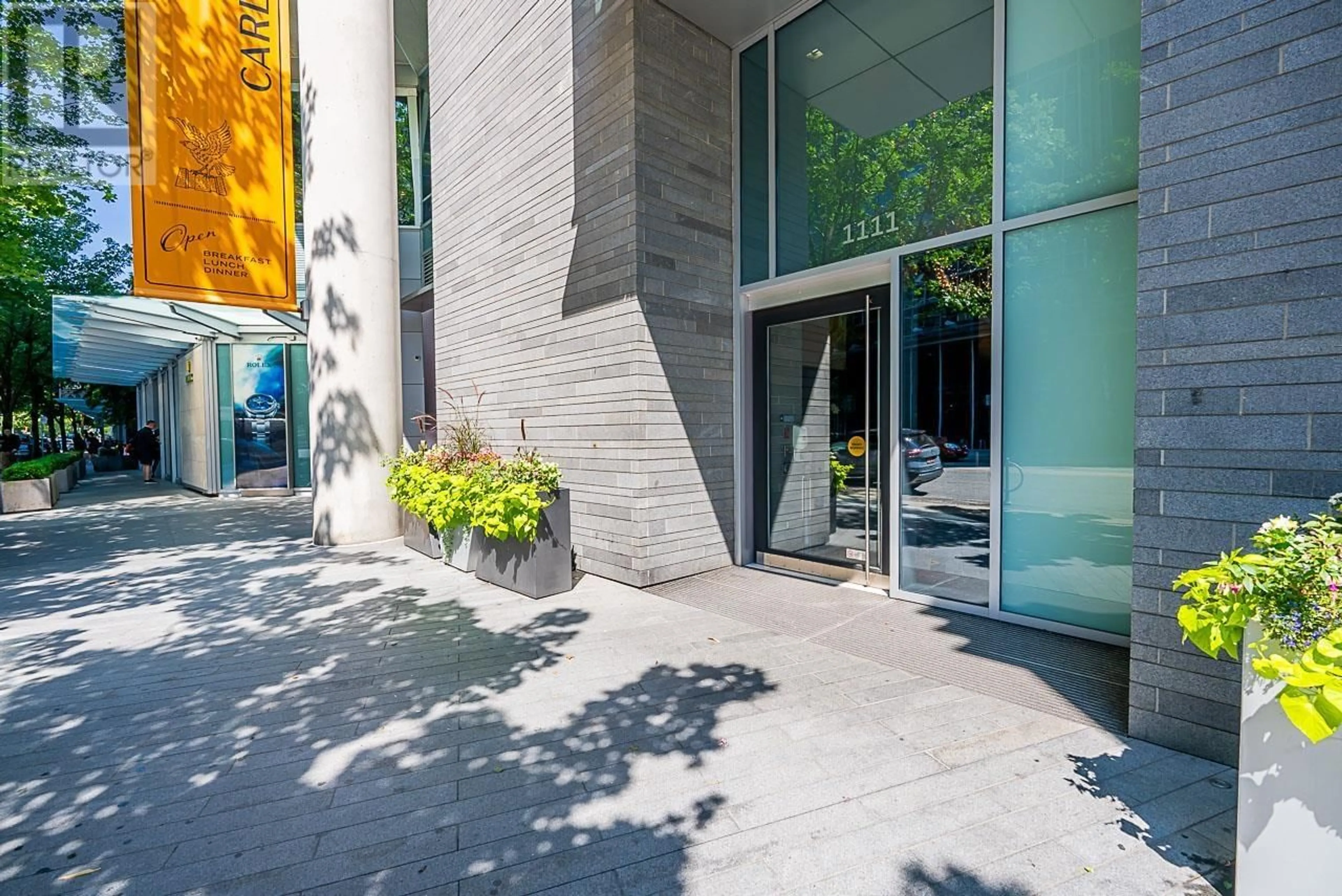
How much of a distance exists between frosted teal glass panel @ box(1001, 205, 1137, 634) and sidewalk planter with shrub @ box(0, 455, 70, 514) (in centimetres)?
1595

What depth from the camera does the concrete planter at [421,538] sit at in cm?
686

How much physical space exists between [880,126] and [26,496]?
1550 cm

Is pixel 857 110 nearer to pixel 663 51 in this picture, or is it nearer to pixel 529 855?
pixel 663 51

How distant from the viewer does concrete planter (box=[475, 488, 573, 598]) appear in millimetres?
5285

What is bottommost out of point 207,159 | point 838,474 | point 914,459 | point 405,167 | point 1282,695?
point 1282,695

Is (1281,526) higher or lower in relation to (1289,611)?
higher

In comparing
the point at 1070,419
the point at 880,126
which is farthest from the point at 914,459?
the point at 880,126

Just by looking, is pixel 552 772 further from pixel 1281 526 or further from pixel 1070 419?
pixel 1070 419

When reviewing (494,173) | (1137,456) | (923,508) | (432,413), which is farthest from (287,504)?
(1137,456)

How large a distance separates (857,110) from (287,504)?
40.5 ft

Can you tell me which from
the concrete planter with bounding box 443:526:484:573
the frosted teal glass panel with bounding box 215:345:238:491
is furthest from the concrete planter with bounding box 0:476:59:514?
the concrete planter with bounding box 443:526:484:573

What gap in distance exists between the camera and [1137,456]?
2.69 meters

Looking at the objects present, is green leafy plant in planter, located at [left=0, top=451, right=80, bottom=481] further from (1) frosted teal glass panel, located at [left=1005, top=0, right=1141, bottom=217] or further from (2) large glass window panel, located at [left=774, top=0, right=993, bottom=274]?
(1) frosted teal glass panel, located at [left=1005, top=0, right=1141, bottom=217]

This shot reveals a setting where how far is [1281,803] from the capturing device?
69.3 inches
